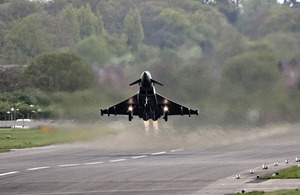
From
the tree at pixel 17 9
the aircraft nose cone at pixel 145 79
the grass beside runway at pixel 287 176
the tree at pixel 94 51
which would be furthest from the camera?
the tree at pixel 17 9

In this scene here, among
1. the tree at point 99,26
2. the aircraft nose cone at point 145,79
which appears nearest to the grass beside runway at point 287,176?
the aircraft nose cone at point 145,79

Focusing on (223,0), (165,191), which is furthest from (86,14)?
(165,191)

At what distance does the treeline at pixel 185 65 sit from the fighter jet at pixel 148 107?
12.2ft

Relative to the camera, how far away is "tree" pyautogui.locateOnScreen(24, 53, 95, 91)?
67125 mm

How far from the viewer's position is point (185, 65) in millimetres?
66375

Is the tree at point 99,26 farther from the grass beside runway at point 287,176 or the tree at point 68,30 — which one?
the grass beside runway at point 287,176

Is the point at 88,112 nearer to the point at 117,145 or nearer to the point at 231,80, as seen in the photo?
the point at 117,145

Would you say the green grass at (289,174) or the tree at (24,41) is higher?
the tree at (24,41)

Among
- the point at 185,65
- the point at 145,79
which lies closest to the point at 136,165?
the point at 145,79

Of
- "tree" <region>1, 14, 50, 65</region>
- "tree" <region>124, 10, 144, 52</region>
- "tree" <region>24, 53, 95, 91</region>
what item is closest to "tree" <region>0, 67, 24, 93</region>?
"tree" <region>1, 14, 50, 65</region>

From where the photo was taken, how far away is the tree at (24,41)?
8081cm

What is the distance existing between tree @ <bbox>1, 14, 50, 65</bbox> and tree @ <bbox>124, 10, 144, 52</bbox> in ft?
29.2

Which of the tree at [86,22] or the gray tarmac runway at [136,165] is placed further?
the tree at [86,22]

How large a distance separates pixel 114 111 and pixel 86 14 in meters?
31.4
